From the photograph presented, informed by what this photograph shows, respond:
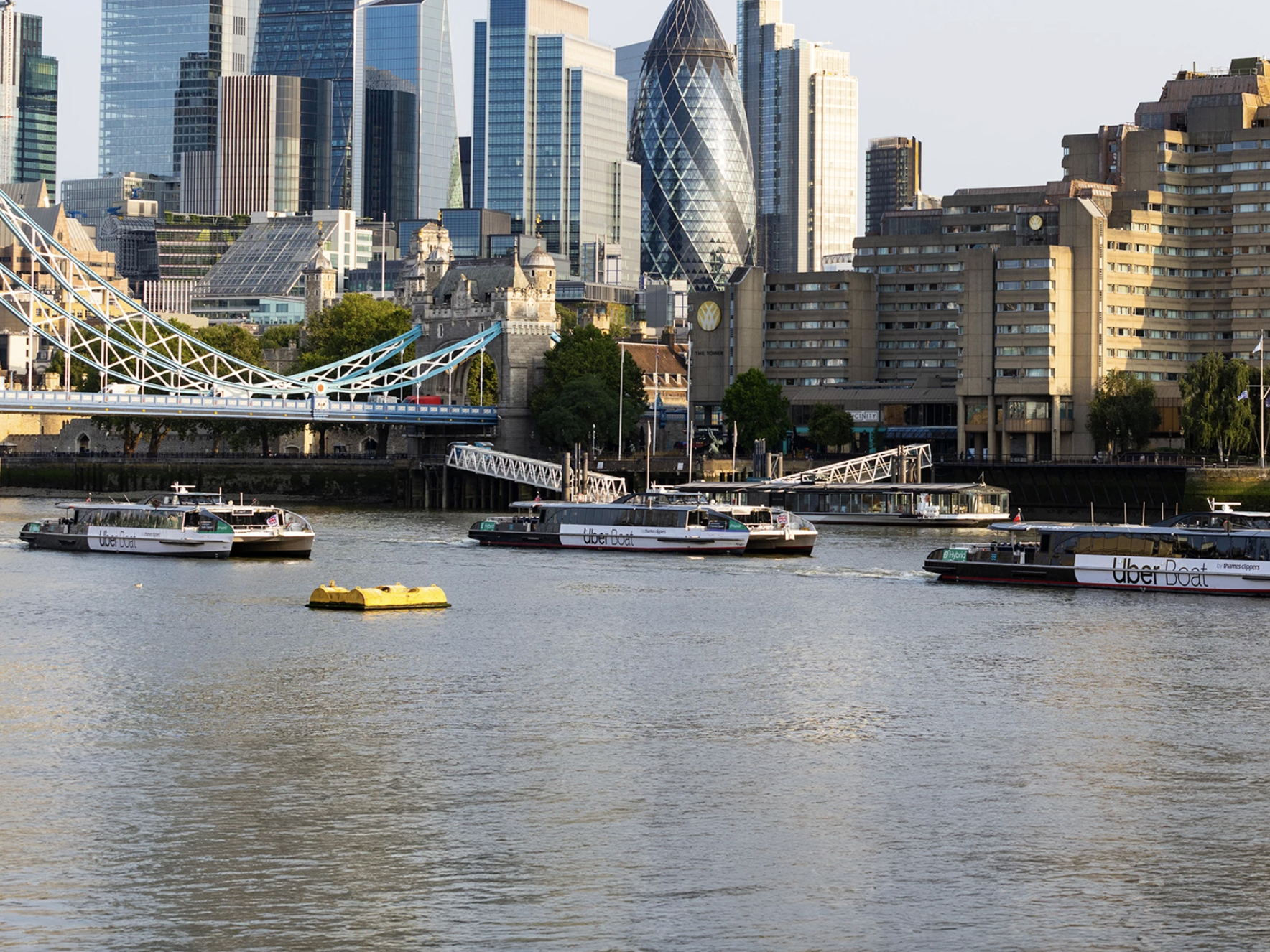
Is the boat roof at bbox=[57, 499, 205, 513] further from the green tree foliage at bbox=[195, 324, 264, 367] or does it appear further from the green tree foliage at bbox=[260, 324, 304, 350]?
the green tree foliage at bbox=[260, 324, 304, 350]

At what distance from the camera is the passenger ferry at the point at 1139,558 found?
63188mm

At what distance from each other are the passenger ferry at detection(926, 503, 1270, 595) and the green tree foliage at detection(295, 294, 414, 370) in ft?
296

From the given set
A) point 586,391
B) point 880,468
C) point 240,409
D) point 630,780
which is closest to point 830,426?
point 880,468

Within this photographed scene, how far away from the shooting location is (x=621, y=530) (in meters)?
83.0

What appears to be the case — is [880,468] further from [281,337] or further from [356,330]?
[281,337]

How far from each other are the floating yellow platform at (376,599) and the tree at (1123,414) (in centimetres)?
7738

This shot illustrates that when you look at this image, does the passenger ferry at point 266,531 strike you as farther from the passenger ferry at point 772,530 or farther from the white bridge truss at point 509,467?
the white bridge truss at point 509,467

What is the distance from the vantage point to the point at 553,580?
66938 mm

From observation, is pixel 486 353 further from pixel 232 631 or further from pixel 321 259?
pixel 232 631

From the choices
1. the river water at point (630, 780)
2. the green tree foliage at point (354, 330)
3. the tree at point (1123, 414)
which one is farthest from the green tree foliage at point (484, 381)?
the river water at point (630, 780)

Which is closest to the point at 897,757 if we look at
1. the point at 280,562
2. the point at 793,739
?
the point at 793,739

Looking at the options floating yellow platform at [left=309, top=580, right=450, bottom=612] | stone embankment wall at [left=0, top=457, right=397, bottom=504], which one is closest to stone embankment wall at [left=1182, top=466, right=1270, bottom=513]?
stone embankment wall at [left=0, top=457, right=397, bottom=504]

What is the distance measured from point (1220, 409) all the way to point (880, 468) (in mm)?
20232

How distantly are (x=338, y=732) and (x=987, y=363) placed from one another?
10335cm
